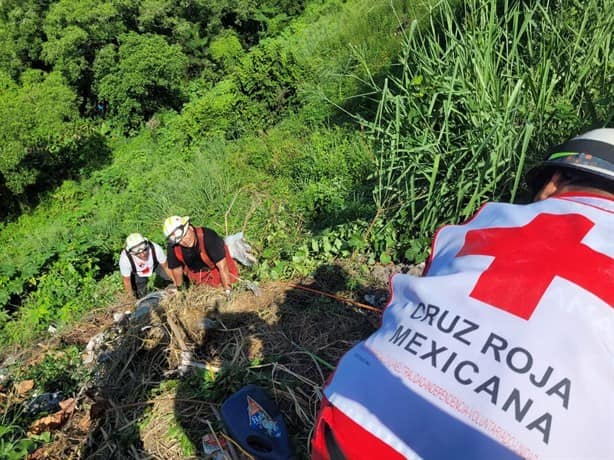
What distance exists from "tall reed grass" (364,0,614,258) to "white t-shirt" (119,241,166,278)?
3.31 meters

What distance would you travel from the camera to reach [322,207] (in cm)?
546

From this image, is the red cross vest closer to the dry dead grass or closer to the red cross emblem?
the red cross emblem

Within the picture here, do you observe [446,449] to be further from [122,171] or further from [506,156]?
[122,171]

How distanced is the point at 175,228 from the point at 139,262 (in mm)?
1204

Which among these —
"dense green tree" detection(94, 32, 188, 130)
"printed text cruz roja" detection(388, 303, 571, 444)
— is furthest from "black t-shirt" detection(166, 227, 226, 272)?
"dense green tree" detection(94, 32, 188, 130)

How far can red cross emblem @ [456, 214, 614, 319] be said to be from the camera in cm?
91

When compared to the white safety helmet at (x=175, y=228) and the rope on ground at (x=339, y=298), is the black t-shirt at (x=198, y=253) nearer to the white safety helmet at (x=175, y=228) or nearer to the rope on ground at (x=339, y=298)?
the white safety helmet at (x=175, y=228)

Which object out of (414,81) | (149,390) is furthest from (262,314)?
(414,81)

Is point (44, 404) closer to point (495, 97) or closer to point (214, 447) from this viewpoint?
point (214, 447)

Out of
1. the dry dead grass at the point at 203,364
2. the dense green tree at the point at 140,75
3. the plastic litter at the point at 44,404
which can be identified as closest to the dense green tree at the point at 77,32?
the dense green tree at the point at 140,75

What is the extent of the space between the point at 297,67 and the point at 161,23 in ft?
30.4

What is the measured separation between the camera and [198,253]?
4320 mm

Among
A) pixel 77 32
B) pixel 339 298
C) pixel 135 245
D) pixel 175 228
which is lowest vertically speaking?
pixel 339 298

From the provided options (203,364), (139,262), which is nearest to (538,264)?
(203,364)
